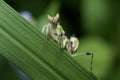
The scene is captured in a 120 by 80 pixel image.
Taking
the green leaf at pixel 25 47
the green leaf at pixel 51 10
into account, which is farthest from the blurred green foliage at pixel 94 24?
the green leaf at pixel 25 47

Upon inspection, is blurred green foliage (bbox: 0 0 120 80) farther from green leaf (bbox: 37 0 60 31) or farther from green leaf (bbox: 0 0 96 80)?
green leaf (bbox: 0 0 96 80)

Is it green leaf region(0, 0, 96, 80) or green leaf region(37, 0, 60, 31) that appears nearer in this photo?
green leaf region(0, 0, 96, 80)

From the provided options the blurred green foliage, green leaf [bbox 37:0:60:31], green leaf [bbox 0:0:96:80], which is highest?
green leaf [bbox 0:0:96:80]

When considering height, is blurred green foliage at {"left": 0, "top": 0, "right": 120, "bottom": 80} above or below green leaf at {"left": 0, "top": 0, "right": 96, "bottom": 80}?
below

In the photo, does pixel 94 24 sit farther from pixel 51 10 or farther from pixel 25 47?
pixel 25 47

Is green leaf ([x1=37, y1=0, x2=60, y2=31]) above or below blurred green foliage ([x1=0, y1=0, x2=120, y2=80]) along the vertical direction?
above

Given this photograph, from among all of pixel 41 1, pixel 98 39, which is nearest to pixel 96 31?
pixel 98 39

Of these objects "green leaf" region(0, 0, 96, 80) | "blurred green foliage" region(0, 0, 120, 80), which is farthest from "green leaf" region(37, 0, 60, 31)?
"green leaf" region(0, 0, 96, 80)

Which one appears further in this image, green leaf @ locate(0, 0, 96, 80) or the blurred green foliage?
the blurred green foliage
